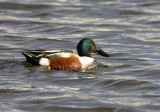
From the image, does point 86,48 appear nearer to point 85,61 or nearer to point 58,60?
point 85,61

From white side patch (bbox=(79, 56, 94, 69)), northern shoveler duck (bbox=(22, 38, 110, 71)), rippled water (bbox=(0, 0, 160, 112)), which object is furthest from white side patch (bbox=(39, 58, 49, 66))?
white side patch (bbox=(79, 56, 94, 69))

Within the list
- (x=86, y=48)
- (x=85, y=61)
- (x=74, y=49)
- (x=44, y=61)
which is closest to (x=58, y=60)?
(x=44, y=61)

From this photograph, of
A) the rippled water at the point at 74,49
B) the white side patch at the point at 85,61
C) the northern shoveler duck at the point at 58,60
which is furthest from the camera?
the white side patch at the point at 85,61

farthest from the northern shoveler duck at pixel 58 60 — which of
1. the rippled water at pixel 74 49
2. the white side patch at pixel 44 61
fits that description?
the rippled water at pixel 74 49

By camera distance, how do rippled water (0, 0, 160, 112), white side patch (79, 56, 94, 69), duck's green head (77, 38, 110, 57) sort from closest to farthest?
1. rippled water (0, 0, 160, 112)
2. white side patch (79, 56, 94, 69)
3. duck's green head (77, 38, 110, 57)

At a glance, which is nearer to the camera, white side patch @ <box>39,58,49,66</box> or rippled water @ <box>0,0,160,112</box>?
rippled water @ <box>0,0,160,112</box>

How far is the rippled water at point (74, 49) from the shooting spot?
767 cm

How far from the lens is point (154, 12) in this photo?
15438 millimetres

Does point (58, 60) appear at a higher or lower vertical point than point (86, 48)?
lower

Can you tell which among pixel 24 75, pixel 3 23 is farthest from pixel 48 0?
pixel 24 75

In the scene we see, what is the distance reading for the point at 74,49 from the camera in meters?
11.9

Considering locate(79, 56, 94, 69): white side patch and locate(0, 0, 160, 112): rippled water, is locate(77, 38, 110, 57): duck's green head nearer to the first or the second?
locate(79, 56, 94, 69): white side patch

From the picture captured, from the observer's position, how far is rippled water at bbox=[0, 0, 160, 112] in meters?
7.67

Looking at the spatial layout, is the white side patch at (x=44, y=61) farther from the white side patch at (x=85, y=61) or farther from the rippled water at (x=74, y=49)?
the white side patch at (x=85, y=61)
